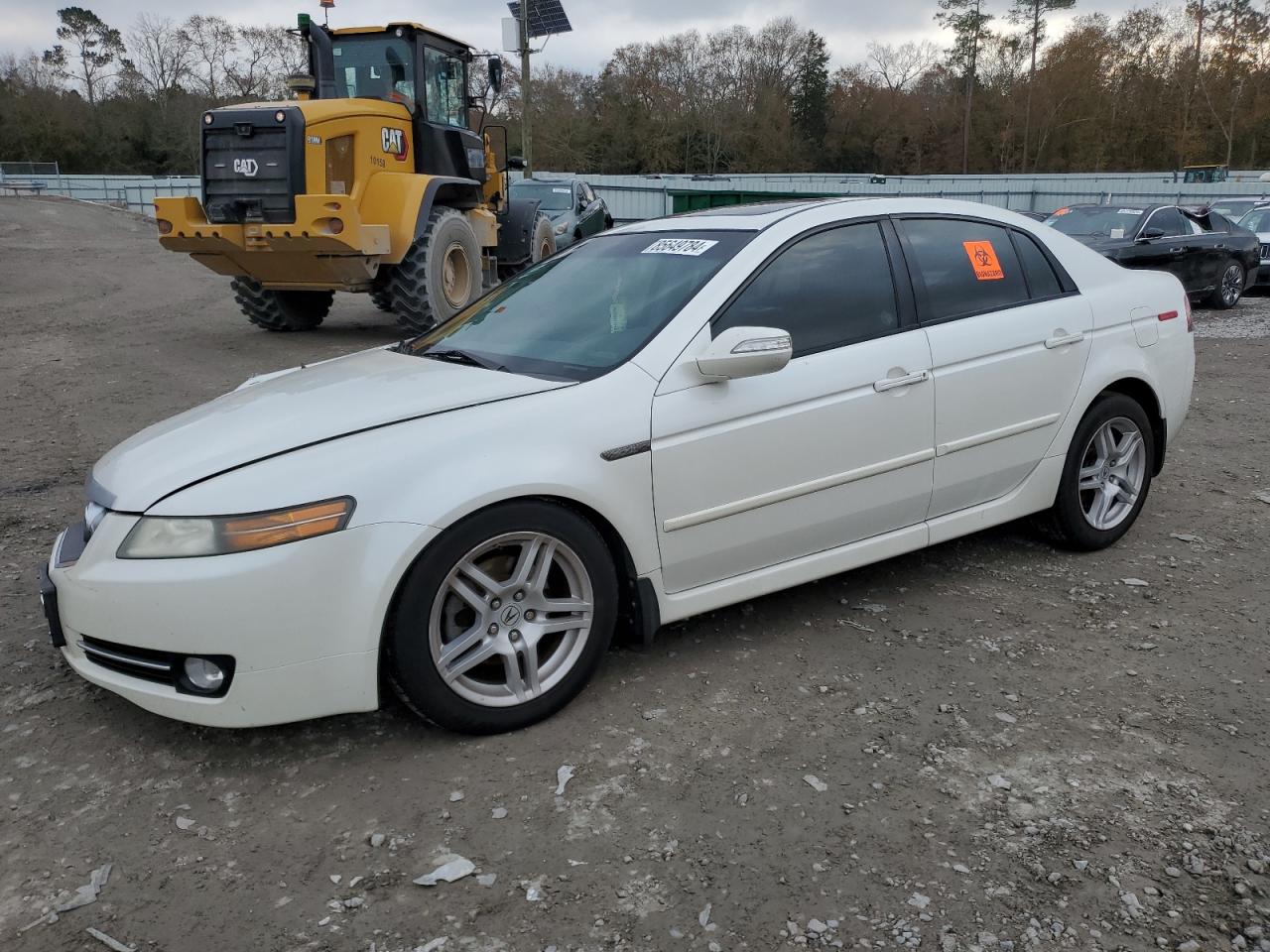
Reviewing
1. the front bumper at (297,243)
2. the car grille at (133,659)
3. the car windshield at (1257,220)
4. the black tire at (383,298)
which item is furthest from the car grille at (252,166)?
the car windshield at (1257,220)

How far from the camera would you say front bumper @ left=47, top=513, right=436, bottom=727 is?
2.68 metres

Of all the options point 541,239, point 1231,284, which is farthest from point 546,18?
point 1231,284

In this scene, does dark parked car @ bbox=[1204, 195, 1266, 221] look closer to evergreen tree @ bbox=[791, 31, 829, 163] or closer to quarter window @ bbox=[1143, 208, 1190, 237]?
quarter window @ bbox=[1143, 208, 1190, 237]

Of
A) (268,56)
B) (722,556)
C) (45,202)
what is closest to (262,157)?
(722,556)

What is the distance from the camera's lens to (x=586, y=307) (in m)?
3.78

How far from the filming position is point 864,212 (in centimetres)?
401

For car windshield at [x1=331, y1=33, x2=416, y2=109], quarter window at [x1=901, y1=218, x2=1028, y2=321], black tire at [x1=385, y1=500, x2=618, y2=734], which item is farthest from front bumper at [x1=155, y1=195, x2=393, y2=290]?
black tire at [x1=385, y1=500, x2=618, y2=734]

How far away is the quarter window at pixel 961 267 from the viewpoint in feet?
13.1

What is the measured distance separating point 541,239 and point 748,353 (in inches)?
481

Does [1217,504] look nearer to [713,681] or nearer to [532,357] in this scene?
[713,681]

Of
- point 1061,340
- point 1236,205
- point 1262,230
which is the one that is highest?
point 1236,205

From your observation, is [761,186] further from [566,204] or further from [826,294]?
[826,294]

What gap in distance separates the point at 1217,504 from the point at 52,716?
5504mm

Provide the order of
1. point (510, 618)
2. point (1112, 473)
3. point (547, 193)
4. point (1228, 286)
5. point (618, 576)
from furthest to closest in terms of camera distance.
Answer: point (547, 193) → point (1228, 286) → point (1112, 473) → point (618, 576) → point (510, 618)
